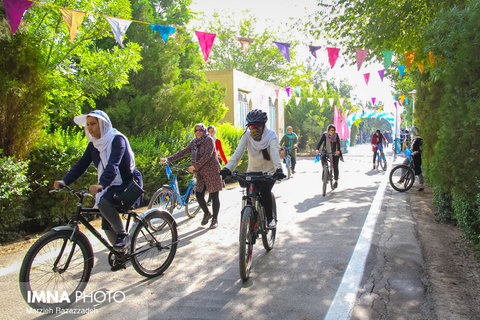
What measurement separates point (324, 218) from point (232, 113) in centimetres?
1432

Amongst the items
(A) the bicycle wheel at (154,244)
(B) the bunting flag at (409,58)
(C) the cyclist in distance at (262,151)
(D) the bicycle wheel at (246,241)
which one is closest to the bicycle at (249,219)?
(D) the bicycle wheel at (246,241)

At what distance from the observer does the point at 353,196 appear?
1014 cm

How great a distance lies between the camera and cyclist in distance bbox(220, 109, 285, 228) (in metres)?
5.00

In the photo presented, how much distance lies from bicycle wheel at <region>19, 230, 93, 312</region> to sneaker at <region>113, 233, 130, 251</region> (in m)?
0.25

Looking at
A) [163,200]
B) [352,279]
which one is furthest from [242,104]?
[352,279]

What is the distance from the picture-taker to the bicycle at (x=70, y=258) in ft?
11.2

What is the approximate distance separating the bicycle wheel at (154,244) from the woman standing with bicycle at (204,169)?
223 centimetres

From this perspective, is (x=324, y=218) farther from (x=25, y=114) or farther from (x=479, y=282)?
(x=25, y=114)

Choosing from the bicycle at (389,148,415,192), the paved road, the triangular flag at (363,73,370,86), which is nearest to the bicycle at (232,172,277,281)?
the paved road

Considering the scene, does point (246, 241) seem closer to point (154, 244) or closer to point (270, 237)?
point (154, 244)

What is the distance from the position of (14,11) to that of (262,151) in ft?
14.2

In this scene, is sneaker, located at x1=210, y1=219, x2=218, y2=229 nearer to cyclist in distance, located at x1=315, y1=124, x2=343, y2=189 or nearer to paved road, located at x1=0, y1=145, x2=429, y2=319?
paved road, located at x1=0, y1=145, x2=429, y2=319

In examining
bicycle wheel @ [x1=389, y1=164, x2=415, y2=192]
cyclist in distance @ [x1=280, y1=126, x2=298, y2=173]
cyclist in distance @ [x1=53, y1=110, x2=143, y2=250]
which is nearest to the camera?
cyclist in distance @ [x1=53, y1=110, x2=143, y2=250]

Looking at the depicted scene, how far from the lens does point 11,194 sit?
5934 mm
